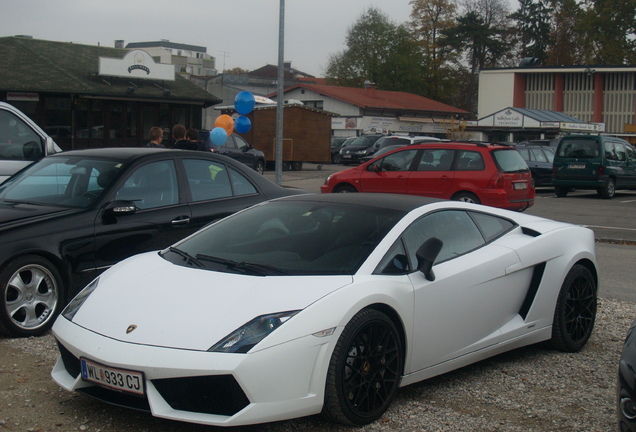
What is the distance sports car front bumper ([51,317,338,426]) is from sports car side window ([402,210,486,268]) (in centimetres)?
112

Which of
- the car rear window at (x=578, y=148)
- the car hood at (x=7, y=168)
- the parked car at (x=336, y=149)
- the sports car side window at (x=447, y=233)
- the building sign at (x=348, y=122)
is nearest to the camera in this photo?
the sports car side window at (x=447, y=233)

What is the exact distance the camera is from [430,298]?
466cm

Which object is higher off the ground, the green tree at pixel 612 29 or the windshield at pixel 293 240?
the green tree at pixel 612 29

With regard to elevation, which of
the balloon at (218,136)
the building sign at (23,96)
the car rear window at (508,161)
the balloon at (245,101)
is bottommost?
the car rear window at (508,161)

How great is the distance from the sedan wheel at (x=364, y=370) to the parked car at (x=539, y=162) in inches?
910

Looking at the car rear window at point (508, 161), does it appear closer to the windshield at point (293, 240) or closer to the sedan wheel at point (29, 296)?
the windshield at point (293, 240)

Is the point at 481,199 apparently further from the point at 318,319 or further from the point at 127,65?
the point at 127,65

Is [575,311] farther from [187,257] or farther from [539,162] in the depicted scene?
[539,162]

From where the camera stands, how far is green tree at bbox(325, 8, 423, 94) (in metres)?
83.0

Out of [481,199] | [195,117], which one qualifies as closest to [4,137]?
[481,199]

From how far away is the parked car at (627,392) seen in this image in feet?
11.2

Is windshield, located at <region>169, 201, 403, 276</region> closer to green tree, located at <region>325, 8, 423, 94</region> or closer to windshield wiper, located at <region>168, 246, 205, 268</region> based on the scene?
windshield wiper, located at <region>168, 246, 205, 268</region>

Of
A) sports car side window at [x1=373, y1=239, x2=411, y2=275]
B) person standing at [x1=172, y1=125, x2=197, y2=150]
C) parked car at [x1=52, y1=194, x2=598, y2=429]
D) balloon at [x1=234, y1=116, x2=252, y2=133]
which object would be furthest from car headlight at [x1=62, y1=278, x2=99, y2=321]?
balloon at [x1=234, y1=116, x2=252, y2=133]

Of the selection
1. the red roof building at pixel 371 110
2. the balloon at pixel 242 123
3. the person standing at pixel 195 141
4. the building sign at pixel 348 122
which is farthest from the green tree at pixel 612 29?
the person standing at pixel 195 141
